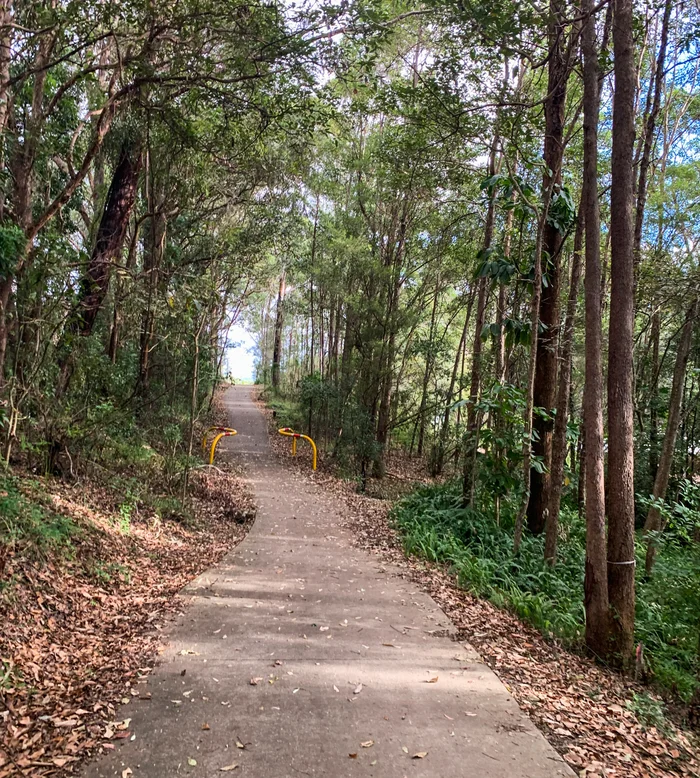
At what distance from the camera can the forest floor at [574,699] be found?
324 centimetres

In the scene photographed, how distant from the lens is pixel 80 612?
4809 millimetres

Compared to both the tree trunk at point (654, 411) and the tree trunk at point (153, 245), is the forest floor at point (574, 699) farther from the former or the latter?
the tree trunk at point (654, 411)

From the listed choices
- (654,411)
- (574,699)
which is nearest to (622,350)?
(574,699)

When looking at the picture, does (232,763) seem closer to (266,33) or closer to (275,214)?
(266,33)

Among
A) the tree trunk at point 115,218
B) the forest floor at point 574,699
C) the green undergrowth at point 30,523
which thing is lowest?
the forest floor at point 574,699

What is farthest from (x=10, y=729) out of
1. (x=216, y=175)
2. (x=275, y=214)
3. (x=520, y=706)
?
(x=275, y=214)

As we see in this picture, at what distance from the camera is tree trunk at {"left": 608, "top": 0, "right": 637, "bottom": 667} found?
4.68 metres

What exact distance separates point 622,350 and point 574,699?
2.80m

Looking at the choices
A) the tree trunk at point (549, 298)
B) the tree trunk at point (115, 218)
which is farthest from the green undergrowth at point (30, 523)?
the tree trunk at point (549, 298)

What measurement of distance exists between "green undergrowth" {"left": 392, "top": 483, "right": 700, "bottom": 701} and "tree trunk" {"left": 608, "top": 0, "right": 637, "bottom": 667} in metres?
0.67

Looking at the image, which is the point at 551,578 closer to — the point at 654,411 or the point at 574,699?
the point at 574,699

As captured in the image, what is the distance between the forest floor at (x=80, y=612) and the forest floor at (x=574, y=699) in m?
2.64

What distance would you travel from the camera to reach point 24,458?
295 inches

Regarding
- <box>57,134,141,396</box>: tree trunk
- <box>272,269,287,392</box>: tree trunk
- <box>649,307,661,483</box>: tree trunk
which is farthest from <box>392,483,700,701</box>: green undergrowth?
<box>272,269,287,392</box>: tree trunk
